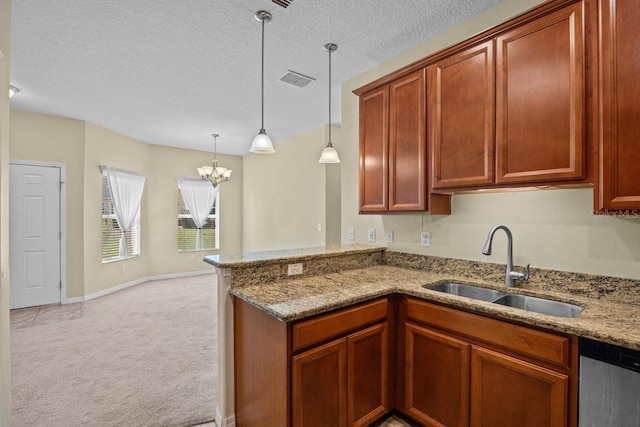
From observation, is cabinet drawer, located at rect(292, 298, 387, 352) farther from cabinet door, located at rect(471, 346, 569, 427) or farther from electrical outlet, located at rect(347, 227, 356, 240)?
electrical outlet, located at rect(347, 227, 356, 240)

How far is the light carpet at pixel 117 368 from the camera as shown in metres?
2.17

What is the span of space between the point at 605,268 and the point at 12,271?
6558 millimetres

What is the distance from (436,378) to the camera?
1.83 m

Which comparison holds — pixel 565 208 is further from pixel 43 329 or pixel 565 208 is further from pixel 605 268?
pixel 43 329

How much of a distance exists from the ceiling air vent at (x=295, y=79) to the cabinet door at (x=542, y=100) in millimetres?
1988

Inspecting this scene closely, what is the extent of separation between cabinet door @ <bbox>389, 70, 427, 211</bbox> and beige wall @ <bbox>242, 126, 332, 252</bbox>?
8.21 ft

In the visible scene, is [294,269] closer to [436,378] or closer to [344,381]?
[344,381]

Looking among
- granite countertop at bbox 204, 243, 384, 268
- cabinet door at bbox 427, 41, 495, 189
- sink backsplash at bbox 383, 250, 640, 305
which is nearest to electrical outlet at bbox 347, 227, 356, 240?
granite countertop at bbox 204, 243, 384, 268

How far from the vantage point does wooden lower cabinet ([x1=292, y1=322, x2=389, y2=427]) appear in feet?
5.14

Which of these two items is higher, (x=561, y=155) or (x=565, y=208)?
(x=561, y=155)

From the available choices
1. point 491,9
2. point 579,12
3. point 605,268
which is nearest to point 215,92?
point 491,9

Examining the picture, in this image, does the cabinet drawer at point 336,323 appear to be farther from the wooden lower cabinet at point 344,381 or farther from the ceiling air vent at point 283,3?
the ceiling air vent at point 283,3

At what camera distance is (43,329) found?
3688 mm

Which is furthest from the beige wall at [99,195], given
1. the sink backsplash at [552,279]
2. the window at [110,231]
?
the sink backsplash at [552,279]
